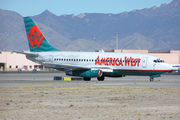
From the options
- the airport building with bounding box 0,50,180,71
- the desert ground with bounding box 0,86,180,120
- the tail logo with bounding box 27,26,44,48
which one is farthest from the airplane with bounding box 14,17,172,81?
the airport building with bounding box 0,50,180,71

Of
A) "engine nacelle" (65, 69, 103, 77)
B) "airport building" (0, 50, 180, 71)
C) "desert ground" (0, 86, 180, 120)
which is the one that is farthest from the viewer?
"airport building" (0, 50, 180, 71)

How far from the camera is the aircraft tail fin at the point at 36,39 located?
56.3 meters

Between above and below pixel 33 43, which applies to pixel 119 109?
below

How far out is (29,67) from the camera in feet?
553

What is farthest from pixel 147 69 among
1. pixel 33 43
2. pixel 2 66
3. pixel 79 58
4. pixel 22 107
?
Result: pixel 2 66

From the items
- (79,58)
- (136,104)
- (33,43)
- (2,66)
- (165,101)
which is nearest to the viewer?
(136,104)

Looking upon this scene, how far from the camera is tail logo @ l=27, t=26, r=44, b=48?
185 ft

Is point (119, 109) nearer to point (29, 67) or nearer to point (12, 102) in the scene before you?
point (12, 102)

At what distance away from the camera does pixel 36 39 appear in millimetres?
56750

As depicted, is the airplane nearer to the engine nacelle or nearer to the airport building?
the engine nacelle

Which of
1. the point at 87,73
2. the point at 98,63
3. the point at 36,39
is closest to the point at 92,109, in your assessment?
the point at 87,73

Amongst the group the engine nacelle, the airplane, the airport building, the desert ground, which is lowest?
the desert ground

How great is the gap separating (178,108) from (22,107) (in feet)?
34.6

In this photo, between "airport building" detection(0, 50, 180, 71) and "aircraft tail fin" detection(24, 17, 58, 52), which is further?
"airport building" detection(0, 50, 180, 71)
